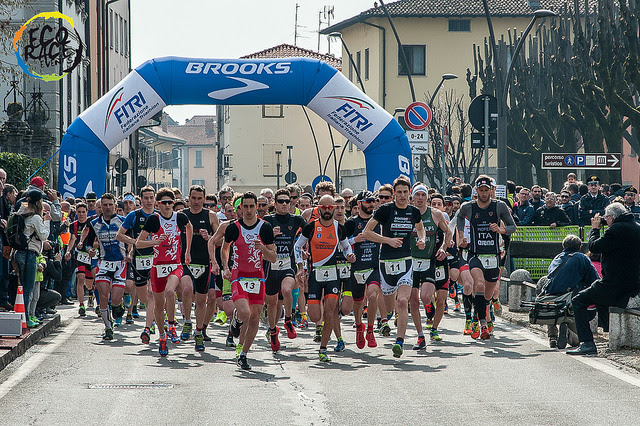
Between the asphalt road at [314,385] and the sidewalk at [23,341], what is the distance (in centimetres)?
16

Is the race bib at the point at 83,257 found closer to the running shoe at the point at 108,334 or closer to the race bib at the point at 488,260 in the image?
the running shoe at the point at 108,334

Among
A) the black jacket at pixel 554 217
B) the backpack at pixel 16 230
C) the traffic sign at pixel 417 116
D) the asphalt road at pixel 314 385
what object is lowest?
the asphalt road at pixel 314 385

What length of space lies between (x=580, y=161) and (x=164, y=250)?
487 inches

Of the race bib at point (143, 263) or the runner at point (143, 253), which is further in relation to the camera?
the race bib at point (143, 263)

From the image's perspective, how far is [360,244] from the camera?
576 inches

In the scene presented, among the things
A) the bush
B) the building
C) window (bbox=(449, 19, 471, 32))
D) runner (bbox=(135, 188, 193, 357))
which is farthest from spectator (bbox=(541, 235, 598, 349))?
the building

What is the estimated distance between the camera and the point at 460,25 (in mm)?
70812

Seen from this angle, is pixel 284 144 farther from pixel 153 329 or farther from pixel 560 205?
pixel 153 329

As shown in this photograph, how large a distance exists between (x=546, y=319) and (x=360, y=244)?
2.53 metres

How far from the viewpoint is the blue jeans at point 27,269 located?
15.2 metres

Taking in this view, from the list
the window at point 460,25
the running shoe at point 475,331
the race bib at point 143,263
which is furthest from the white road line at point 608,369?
the window at point 460,25

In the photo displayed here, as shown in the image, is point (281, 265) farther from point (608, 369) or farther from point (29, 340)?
point (608, 369)

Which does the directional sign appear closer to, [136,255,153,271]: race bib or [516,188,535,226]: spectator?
[516,188,535,226]: spectator

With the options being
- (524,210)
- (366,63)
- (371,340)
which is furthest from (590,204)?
(366,63)
